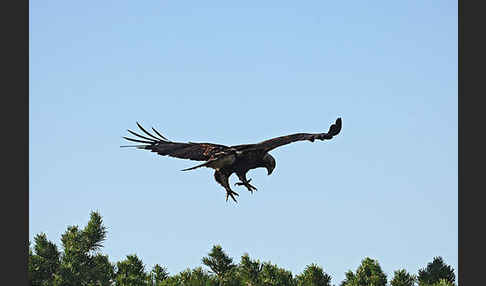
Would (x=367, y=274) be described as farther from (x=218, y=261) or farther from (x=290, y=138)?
(x=290, y=138)

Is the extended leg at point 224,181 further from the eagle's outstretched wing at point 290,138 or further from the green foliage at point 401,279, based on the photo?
the green foliage at point 401,279

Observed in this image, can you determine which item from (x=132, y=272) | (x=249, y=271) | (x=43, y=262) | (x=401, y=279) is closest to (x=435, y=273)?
(x=401, y=279)

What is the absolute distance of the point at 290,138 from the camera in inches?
561

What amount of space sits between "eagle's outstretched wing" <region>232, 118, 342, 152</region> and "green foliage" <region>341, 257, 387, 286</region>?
9140 mm

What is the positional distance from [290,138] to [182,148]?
1.39 m

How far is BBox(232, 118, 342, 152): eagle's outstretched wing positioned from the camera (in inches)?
558

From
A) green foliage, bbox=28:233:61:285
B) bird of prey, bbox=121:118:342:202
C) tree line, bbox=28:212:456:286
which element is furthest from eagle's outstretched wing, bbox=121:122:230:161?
green foliage, bbox=28:233:61:285

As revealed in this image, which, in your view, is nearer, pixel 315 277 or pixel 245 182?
pixel 245 182

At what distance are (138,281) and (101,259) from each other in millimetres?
2344

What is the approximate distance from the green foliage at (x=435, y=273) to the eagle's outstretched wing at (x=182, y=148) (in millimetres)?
8692

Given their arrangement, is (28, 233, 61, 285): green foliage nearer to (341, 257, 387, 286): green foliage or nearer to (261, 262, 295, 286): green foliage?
(261, 262, 295, 286): green foliage

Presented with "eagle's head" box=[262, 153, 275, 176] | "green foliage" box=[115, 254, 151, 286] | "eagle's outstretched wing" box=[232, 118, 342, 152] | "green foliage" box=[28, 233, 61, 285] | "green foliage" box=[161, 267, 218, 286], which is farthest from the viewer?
"green foliage" box=[28, 233, 61, 285]
